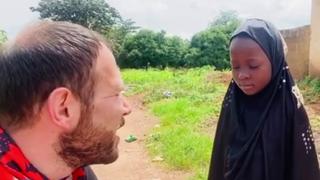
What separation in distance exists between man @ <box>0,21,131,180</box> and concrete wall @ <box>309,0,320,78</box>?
845cm

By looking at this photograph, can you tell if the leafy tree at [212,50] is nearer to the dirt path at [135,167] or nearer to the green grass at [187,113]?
the green grass at [187,113]

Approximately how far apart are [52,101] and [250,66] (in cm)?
147

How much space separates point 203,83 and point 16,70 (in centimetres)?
1047

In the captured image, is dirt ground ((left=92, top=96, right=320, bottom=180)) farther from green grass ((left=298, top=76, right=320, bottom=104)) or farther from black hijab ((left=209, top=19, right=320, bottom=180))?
black hijab ((left=209, top=19, right=320, bottom=180))

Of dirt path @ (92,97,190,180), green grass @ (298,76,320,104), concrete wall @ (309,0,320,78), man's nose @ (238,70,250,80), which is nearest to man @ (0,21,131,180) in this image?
man's nose @ (238,70,250,80)

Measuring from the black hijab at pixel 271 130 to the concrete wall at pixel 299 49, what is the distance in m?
7.84

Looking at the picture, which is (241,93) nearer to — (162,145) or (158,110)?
(162,145)

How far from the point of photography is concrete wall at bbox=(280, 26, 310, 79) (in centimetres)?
1014

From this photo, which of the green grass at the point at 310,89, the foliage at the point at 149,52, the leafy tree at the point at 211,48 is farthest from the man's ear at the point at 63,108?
the foliage at the point at 149,52

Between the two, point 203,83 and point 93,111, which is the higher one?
point 93,111

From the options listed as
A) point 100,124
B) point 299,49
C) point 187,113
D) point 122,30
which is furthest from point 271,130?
point 122,30

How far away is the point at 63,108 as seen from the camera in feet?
3.98

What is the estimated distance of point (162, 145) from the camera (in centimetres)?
664

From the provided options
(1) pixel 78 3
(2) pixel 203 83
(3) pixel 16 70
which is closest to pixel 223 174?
(3) pixel 16 70
